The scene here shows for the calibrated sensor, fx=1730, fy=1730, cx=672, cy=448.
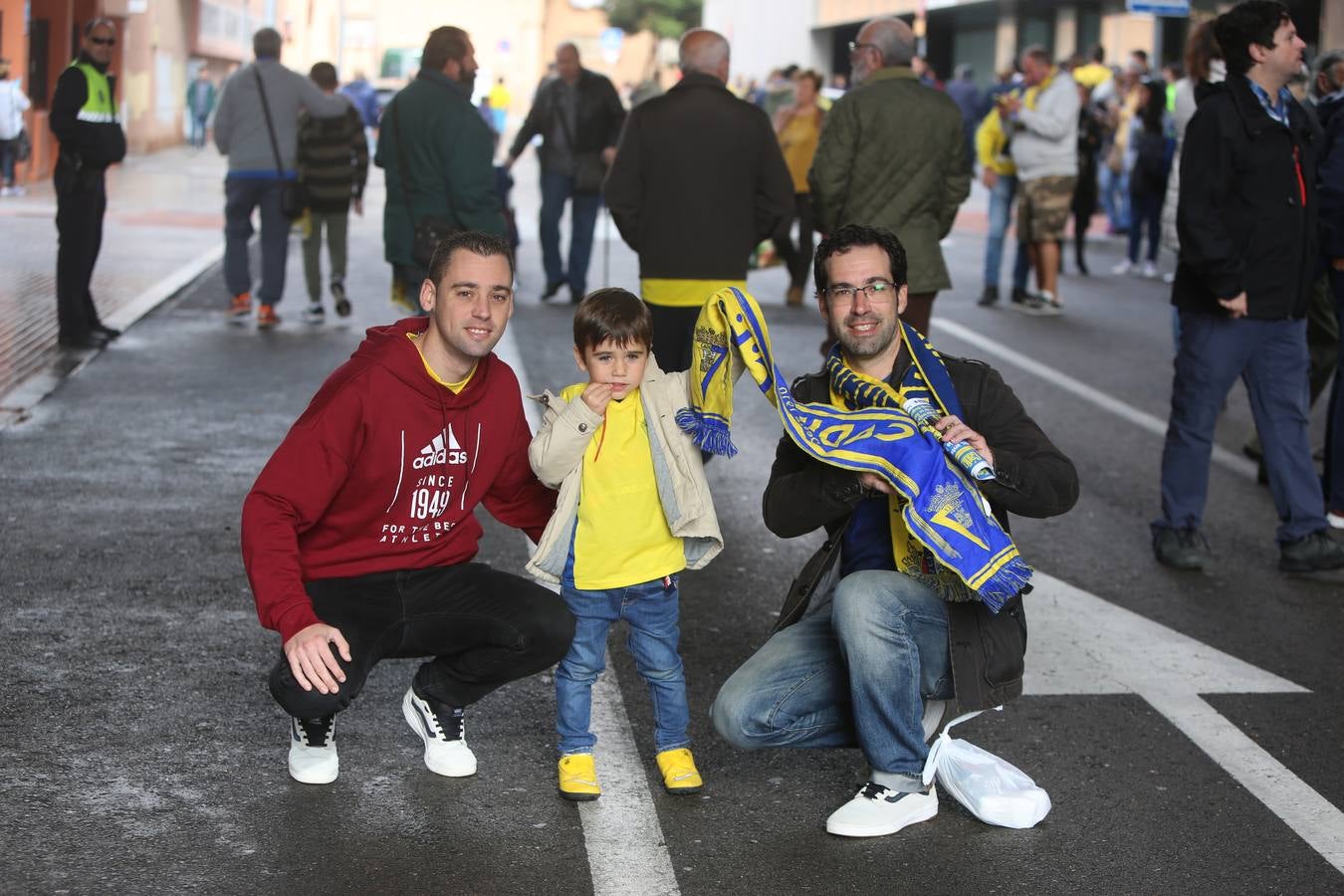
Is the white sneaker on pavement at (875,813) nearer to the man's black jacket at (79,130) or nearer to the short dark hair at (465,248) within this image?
the short dark hair at (465,248)

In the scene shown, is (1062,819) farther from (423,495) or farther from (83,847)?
(83,847)

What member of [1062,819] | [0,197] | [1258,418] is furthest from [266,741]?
[0,197]

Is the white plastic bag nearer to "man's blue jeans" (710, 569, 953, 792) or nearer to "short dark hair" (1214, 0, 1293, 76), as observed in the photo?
"man's blue jeans" (710, 569, 953, 792)

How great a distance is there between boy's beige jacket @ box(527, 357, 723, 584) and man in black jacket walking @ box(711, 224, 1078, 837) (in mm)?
213

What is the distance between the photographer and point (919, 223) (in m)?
8.35

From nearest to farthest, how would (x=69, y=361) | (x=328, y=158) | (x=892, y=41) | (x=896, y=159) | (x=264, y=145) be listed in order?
(x=896, y=159) → (x=892, y=41) → (x=69, y=361) → (x=264, y=145) → (x=328, y=158)

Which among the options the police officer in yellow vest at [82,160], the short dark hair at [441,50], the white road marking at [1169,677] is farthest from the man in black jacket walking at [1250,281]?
the police officer in yellow vest at [82,160]

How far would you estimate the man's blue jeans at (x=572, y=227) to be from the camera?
13.6 metres

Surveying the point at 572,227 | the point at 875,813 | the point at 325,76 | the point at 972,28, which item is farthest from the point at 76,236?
the point at 972,28

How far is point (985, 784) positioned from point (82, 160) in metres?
8.06

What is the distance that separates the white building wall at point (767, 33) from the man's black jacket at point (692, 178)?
43.9m

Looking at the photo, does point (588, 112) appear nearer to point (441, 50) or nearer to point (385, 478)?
point (441, 50)

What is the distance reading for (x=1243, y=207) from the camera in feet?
21.7

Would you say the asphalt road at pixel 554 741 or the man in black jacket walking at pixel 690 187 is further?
the man in black jacket walking at pixel 690 187
